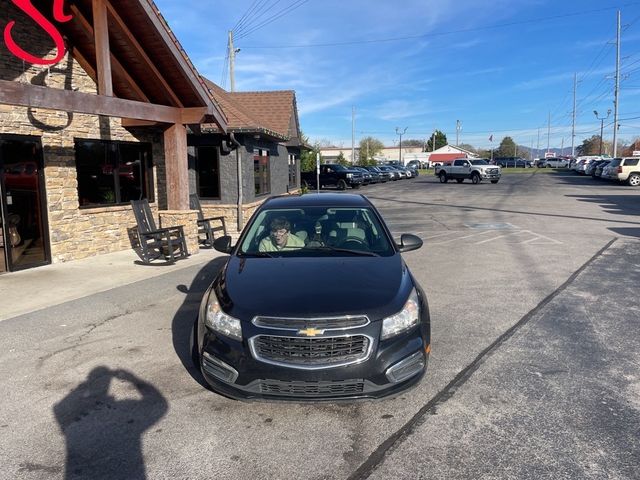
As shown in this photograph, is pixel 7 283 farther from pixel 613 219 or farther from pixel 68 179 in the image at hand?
pixel 613 219

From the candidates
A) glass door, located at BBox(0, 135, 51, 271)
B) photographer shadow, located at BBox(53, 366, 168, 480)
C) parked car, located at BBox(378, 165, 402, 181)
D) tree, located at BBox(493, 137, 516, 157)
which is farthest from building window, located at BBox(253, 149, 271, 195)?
tree, located at BBox(493, 137, 516, 157)

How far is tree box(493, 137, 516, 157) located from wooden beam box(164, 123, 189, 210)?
141 m

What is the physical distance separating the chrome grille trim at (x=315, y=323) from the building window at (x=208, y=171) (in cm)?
1162

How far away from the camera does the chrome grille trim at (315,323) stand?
3299 millimetres

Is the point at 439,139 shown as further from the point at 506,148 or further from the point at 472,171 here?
the point at 472,171

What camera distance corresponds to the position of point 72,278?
836 cm

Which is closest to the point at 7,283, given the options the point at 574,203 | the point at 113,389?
the point at 113,389

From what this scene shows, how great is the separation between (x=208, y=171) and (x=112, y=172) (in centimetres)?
378

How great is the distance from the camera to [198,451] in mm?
3191

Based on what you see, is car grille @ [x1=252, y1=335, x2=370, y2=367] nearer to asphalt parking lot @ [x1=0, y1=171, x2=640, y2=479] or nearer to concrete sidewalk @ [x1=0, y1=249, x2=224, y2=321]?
asphalt parking lot @ [x1=0, y1=171, x2=640, y2=479]

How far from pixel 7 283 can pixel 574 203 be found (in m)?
20.9

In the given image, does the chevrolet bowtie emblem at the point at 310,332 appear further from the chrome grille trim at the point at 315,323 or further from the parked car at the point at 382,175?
the parked car at the point at 382,175

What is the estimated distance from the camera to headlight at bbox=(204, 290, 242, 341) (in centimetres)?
344

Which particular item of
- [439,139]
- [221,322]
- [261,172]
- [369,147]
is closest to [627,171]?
[261,172]
